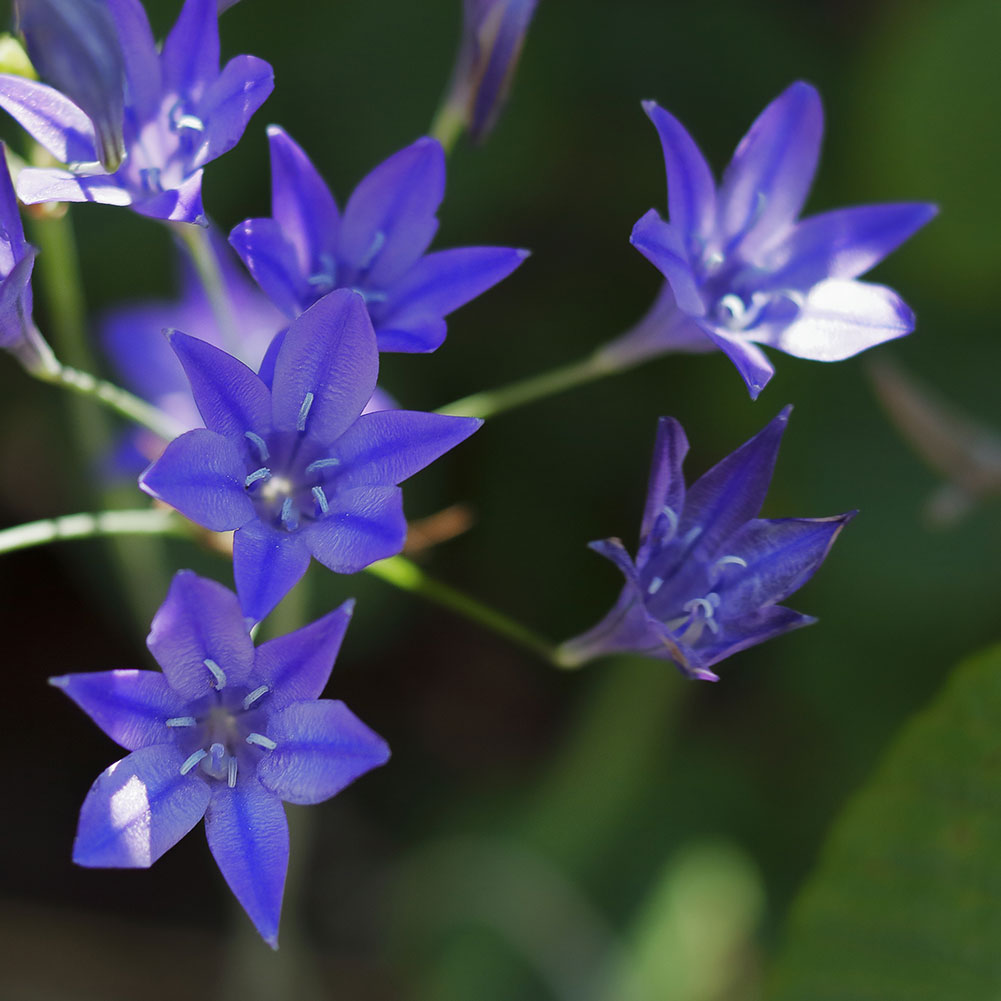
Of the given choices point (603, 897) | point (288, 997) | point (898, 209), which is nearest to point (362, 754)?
point (898, 209)

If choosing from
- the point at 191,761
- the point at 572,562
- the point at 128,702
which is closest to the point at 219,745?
the point at 191,761

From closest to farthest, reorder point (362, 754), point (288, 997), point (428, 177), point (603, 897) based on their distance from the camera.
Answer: point (362, 754) → point (428, 177) → point (288, 997) → point (603, 897)

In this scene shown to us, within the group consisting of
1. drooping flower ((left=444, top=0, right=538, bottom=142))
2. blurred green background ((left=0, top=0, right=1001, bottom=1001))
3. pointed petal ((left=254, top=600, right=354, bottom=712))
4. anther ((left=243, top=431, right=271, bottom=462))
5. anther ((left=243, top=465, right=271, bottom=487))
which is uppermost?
drooping flower ((left=444, top=0, right=538, bottom=142))

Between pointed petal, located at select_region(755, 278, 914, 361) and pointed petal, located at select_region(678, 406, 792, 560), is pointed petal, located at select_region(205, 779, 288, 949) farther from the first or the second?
pointed petal, located at select_region(755, 278, 914, 361)

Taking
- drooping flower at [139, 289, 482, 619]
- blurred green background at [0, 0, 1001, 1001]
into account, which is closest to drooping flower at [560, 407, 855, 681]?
drooping flower at [139, 289, 482, 619]

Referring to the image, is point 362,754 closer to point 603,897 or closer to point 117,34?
point 117,34

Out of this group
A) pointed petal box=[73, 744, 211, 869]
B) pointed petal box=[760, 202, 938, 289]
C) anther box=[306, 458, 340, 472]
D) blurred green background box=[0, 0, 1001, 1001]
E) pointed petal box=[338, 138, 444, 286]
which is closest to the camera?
pointed petal box=[73, 744, 211, 869]

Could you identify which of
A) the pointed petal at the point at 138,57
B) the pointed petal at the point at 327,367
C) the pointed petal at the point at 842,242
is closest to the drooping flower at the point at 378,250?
the pointed petal at the point at 327,367
